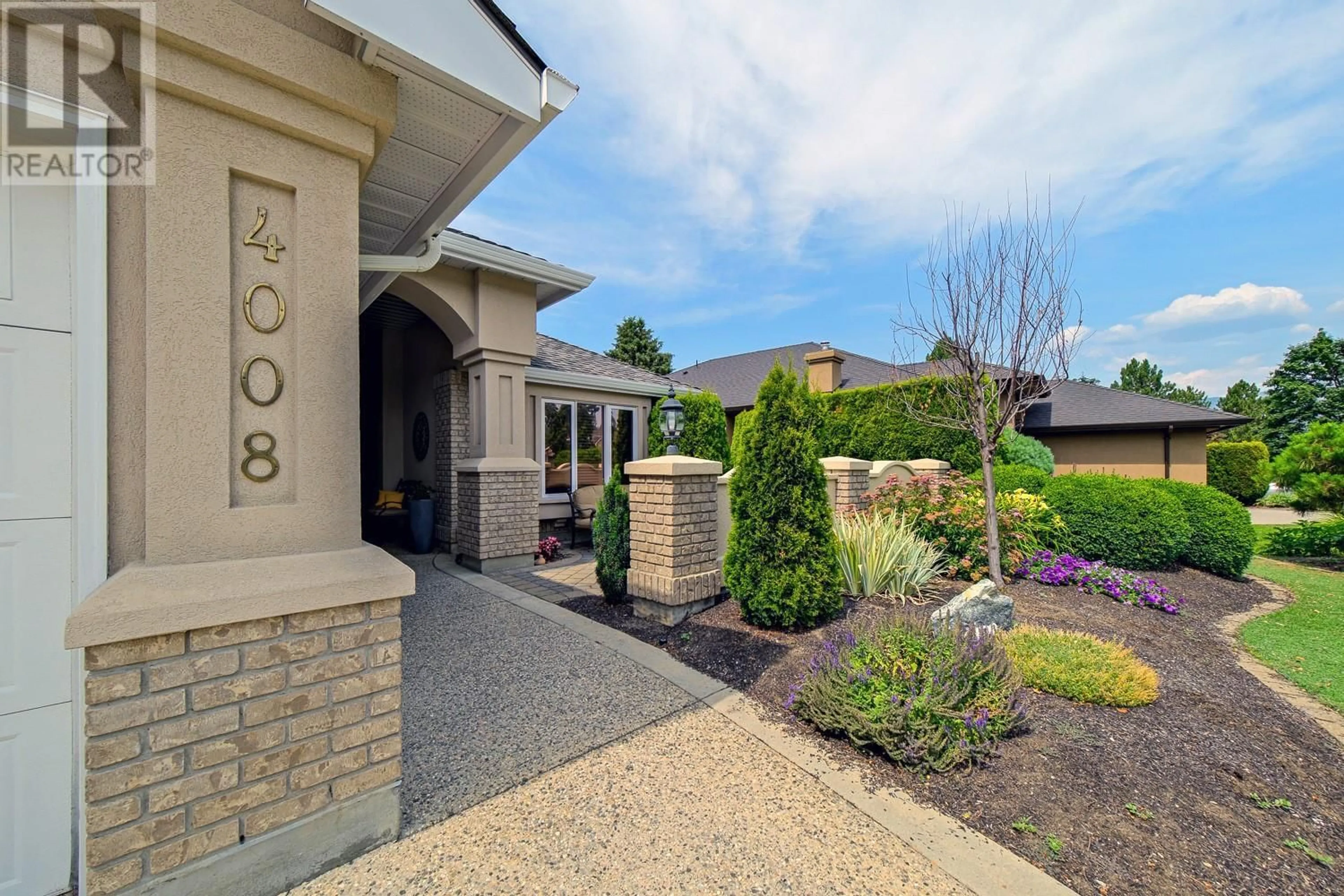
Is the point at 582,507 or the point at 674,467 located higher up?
the point at 674,467

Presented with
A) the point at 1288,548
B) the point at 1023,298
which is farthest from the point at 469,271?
the point at 1288,548

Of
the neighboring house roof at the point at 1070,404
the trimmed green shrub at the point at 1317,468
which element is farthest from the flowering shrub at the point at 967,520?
the trimmed green shrub at the point at 1317,468

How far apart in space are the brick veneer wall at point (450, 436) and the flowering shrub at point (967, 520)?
605 cm

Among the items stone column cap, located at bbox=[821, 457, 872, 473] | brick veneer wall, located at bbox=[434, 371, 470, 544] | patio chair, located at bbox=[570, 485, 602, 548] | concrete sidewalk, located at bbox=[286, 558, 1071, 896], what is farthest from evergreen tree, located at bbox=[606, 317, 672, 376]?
concrete sidewalk, located at bbox=[286, 558, 1071, 896]

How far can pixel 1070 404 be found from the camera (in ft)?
49.9

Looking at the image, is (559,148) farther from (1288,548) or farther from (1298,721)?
(1288,548)

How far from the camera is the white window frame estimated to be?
877 centimetres

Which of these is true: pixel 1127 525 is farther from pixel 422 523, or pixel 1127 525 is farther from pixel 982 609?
pixel 422 523

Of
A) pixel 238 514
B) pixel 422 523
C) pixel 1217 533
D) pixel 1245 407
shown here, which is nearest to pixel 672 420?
pixel 422 523

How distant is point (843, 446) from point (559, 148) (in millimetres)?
8606

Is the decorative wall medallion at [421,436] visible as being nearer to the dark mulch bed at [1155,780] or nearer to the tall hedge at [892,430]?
the dark mulch bed at [1155,780]

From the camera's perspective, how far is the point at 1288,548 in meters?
9.82

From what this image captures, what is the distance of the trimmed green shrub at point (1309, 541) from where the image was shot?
9.24m

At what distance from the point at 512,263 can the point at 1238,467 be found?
24.6 meters
